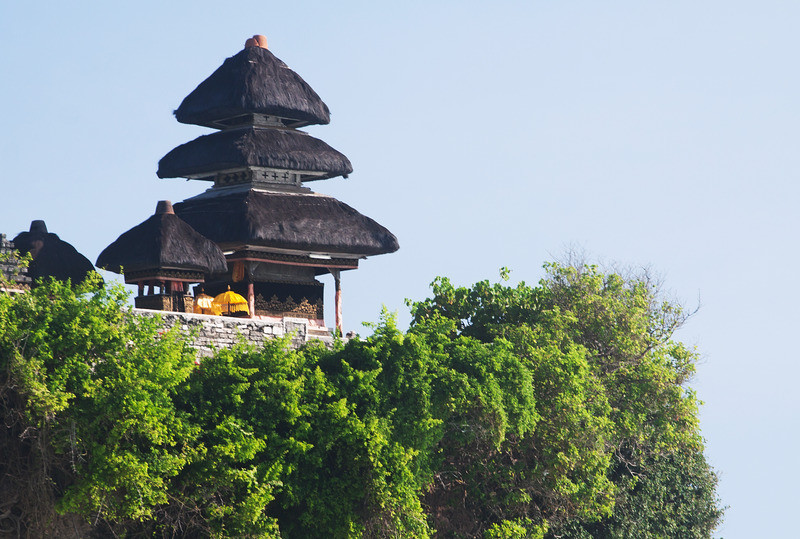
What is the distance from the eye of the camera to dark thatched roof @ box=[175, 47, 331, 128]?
38406mm

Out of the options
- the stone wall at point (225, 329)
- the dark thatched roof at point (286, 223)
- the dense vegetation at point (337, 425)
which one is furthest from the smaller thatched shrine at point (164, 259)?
the dense vegetation at point (337, 425)

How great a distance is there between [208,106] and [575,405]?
14.2 m

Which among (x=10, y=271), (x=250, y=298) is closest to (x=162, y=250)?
(x=10, y=271)

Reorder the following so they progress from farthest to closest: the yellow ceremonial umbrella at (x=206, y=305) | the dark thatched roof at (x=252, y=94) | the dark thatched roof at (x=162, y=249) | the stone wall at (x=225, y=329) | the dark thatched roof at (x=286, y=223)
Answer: the dark thatched roof at (x=252, y=94)
the dark thatched roof at (x=286, y=223)
the yellow ceremonial umbrella at (x=206, y=305)
the dark thatched roof at (x=162, y=249)
the stone wall at (x=225, y=329)

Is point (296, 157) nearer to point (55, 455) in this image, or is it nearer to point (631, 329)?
point (631, 329)

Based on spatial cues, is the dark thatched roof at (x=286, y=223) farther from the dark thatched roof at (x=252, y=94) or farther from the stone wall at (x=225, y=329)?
the stone wall at (x=225, y=329)

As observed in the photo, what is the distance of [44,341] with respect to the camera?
23594mm

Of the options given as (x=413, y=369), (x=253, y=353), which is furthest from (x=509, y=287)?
(x=253, y=353)

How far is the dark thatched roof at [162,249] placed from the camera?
32.9 meters

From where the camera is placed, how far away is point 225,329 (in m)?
29.1

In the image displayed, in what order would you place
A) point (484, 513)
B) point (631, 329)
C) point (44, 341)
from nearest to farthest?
point (44, 341)
point (484, 513)
point (631, 329)

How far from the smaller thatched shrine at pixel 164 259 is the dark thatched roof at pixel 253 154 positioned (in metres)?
4.62

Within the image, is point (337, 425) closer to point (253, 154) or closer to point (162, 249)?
point (162, 249)

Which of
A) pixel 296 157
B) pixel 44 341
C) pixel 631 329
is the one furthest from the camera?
pixel 296 157
